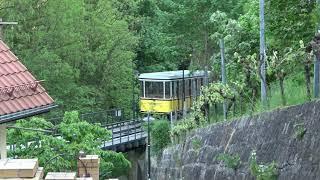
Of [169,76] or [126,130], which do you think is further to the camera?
[169,76]

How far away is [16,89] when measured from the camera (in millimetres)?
9305

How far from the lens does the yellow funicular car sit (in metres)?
41.7

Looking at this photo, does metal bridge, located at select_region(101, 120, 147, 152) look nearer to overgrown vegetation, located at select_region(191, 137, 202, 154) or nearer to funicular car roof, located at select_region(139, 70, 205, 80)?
funicular car roof, located at select_region(139, 70, 205, 80)

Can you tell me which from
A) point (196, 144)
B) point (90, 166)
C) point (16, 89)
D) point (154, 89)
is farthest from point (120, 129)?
point (90, 166)

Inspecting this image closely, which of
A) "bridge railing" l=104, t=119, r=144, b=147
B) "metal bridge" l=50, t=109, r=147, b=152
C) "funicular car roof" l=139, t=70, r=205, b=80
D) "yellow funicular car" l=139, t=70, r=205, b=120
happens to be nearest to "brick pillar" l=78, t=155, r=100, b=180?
"metal bridge" l=50, t=109, r=147, b=152

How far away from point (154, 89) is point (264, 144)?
31085 mm

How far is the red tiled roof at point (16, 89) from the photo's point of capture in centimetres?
894

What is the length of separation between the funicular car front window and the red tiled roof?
3183 centimetres

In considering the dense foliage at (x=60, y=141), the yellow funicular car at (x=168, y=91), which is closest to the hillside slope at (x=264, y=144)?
the dense foliage at (x=60, y=141)

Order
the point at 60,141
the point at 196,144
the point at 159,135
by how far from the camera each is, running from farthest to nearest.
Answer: the point at 159,135 < the point at 196,144 < the point at 60,141

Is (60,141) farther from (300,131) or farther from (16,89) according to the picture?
(300,131)

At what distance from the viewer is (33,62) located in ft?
117

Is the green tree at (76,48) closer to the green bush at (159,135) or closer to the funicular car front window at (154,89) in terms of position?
the funicular car front window at (154,89)

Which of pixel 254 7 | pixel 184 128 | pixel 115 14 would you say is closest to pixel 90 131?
pixel 184 128
